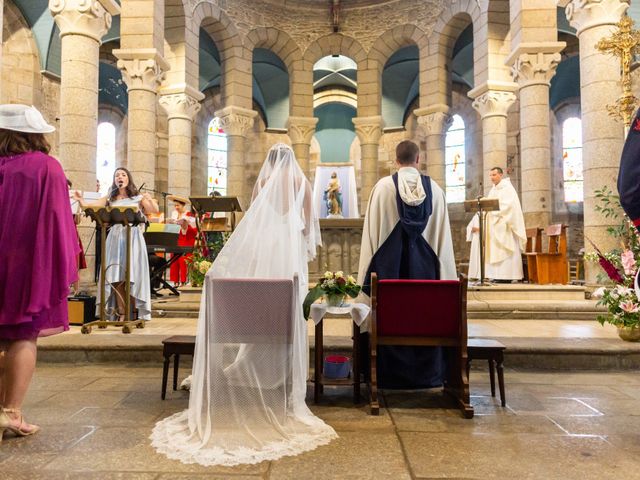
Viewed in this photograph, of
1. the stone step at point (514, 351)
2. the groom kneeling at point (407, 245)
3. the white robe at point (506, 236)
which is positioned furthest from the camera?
the white robe at point (506, 236)

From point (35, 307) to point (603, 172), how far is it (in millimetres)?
7759

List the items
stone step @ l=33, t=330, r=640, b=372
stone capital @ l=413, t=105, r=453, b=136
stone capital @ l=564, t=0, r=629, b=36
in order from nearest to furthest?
stone step @ l=33, t=330, r=640, b=372 → stone capital @ l=564, t=0, r=629, b=36 → stone capital @ l=413, t=105, r=453, b=136

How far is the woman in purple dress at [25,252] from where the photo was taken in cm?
273

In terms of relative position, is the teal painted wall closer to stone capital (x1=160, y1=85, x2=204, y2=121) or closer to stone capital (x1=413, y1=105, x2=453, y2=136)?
stone capital (x1=413, y1=105, x2=453, y2=136)

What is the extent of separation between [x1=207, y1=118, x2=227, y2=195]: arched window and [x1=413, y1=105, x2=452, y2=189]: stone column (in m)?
8.59

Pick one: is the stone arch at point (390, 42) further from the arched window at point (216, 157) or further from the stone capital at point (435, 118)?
the arched window at point (216, 157)

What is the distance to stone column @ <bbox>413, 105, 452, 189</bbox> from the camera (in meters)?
14.3

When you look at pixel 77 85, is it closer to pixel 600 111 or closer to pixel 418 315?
pixel 418 315

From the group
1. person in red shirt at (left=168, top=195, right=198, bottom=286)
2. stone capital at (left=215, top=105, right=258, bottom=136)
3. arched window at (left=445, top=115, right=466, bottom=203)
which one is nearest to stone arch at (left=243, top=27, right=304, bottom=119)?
stone capital at (left=215, top=105, right=258, bottom=136)

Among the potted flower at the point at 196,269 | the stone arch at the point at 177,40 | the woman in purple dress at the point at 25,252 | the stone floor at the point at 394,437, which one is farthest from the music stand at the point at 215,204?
the stone arch at the point at 177,40

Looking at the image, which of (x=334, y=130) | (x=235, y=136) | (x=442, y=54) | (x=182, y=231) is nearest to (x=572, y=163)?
(x=442, y=54)

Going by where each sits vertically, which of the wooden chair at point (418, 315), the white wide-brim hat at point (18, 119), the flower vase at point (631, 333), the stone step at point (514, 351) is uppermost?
the white wide-brim hat at point (18, 119)

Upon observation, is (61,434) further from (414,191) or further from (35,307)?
(414,191)

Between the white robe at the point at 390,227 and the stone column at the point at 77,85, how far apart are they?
560 centimetres
